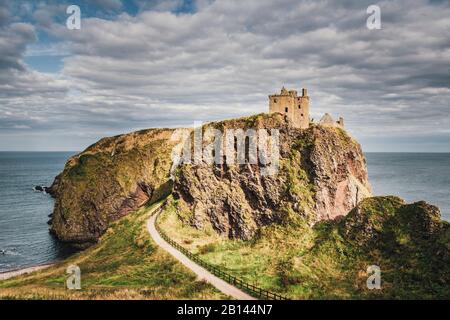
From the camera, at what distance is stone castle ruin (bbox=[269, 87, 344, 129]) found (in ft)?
210

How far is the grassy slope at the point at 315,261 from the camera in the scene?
40.5 meters

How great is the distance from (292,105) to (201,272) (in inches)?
1382

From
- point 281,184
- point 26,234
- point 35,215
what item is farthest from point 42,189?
point 281,184

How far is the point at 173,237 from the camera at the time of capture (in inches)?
2181

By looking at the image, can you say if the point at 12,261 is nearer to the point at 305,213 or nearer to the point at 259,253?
the point at 259,253

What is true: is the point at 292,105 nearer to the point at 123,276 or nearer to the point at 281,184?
the point at 281,184

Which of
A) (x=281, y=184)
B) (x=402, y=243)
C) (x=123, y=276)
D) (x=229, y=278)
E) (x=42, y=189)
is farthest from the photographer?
(x=42, y=189)

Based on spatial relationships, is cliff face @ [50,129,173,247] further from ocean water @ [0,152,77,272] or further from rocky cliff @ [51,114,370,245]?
rocky cliff @ [51,114,370,245]

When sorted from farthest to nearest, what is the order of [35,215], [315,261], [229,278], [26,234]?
[35,215] → [26,234] → [315,261] → [229,278]

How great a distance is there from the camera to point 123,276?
143ft

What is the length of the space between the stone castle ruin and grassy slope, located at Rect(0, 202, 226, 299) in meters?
31.2

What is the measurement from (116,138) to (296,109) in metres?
73.4

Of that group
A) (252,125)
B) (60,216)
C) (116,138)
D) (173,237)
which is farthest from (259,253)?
(116,138)
